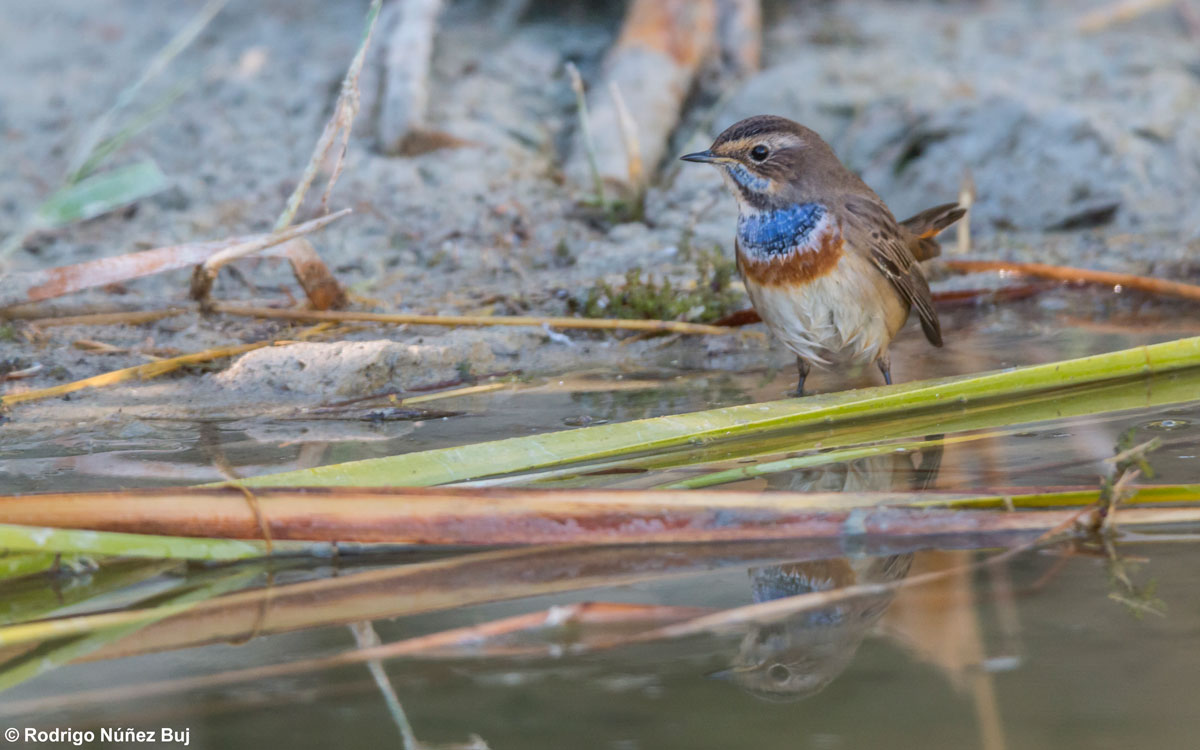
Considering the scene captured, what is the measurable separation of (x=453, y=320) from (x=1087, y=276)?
2669 millimetres

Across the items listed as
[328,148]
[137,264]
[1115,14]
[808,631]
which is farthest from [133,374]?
[1115,14]

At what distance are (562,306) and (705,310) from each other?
0.66m

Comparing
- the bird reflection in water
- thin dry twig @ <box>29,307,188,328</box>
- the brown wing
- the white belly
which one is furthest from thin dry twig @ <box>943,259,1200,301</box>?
thin dry twig @ <box>29,307,188,328</box>

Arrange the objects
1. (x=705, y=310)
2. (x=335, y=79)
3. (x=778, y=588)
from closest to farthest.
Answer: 1. (x=778, y=588)
2. (x=705, y=310)
3. (x=335, y=79)

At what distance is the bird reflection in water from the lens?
2.14m

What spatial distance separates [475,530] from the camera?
2.76 m

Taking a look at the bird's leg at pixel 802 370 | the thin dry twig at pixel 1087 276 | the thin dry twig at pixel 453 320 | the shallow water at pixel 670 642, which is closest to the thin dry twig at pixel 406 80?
the thin dry twig at pixel 453 320

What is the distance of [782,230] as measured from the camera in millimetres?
4184

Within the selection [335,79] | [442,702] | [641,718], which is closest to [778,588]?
[641,718]

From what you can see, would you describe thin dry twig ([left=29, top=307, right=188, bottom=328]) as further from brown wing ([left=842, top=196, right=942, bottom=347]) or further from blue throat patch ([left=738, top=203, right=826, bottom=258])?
brown wing ([left=842, top=196, right=942, bottom=347])

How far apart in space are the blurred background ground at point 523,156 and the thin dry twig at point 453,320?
88 millimetres

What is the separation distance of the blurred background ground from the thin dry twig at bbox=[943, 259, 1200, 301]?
Answer: 0.22 m

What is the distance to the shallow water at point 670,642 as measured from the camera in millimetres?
1984

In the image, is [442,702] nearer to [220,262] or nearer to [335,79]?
[220,262]
